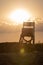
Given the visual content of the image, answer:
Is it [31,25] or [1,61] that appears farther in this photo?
[31,25]

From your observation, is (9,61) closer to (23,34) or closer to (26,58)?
(26,58)

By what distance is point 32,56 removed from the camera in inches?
208

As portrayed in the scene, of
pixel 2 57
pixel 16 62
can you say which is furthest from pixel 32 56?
pixel 2 57

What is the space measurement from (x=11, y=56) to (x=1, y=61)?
386 millimetres

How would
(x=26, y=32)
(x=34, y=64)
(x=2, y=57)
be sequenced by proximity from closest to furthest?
(x=34, y=64) < (x=2, y=57) < (x=26, y=32)

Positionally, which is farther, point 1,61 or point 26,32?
point 26,32

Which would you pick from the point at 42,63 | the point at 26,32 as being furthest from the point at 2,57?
the point at 26,32

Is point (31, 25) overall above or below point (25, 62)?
above

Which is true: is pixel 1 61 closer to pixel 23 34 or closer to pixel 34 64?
pixel 34 64

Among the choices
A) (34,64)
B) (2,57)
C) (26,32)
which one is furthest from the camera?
(26,32)

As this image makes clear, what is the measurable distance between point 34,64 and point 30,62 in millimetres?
180

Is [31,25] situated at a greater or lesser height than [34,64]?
greater

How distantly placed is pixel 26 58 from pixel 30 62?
0.22 meters

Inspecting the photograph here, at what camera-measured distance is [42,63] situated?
4.97m
